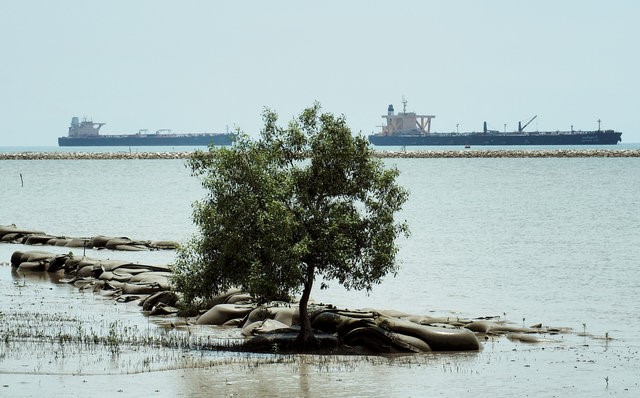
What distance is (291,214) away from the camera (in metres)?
25.7

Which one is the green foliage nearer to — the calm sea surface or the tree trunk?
the tree trunk

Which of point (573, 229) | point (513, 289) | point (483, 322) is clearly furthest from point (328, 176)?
point (573, 229)

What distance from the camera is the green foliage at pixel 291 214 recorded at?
25.5m

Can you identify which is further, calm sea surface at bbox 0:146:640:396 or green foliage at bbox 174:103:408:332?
green foliage at bbox 174:103:408:332

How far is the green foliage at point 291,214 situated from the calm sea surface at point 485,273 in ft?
10.0

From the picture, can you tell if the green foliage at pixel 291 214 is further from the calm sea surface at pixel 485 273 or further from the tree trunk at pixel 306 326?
the calm sea surface at pixel 485 273

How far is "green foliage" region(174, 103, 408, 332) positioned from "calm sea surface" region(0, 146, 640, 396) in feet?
10.0

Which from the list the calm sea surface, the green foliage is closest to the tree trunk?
the green foliage

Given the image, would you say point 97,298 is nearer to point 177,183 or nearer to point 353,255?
point 353,255

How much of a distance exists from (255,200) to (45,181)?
12205cm

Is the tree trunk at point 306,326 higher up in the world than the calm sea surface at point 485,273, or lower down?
higher up

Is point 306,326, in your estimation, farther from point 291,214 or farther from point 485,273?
point 485,273

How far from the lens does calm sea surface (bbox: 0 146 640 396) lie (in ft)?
71.9

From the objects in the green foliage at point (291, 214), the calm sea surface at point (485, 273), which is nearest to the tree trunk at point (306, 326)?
the green foliage at point (291, 214)
